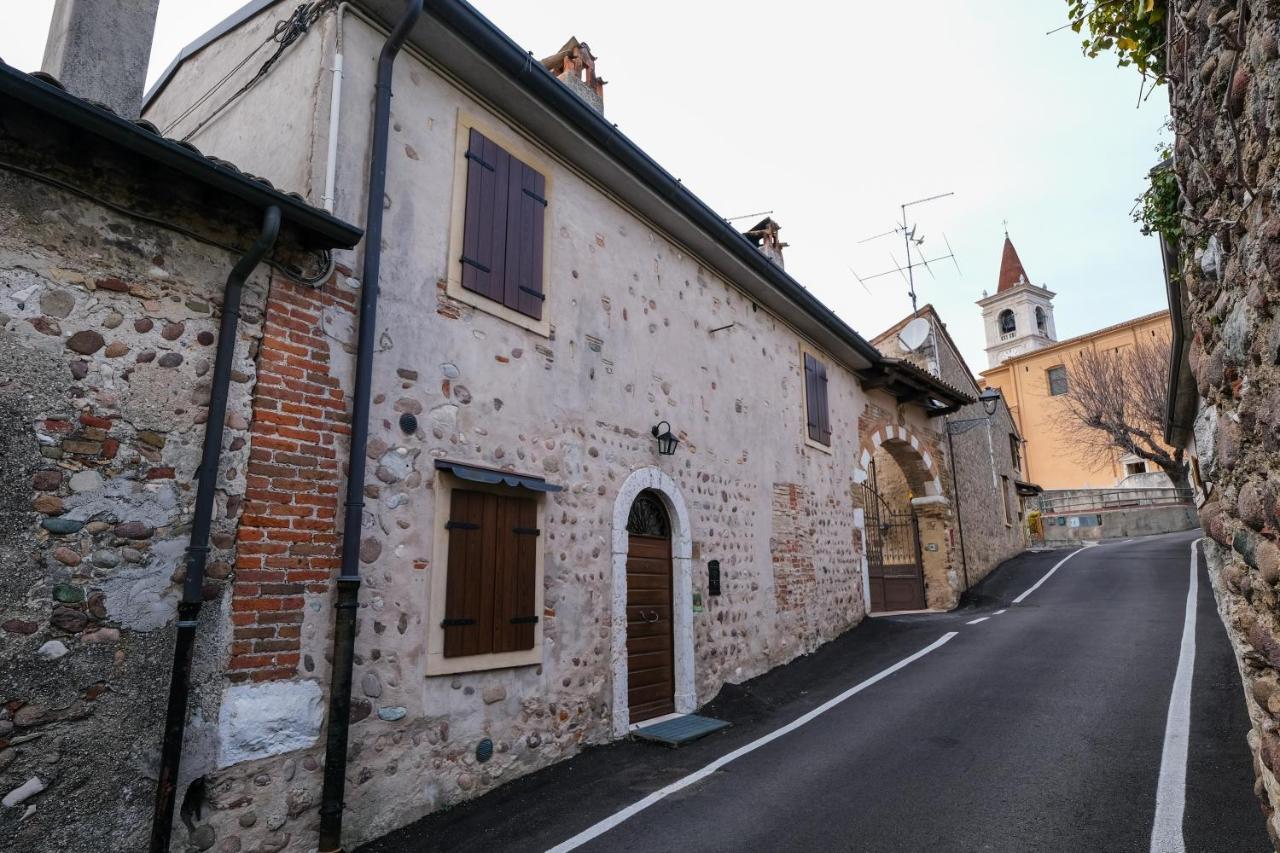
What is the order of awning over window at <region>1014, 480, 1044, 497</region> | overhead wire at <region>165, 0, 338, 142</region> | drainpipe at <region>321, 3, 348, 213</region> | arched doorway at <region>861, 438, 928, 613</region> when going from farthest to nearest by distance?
awning over window at <region>1014, 480, 1044, 497</region> < arched doorway at <region>861, 438, 928, 613</region> < overhead wire at <region>165, 0, 338, 142</region> < drainpipe at <region>321, 3, 348, 213</region>

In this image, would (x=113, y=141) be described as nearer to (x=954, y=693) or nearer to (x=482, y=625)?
(x=482, y=625)

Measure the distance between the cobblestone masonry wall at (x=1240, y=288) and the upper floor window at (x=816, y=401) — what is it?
7643 millimetres

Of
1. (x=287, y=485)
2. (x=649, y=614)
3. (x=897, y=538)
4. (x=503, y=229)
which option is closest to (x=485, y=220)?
(x=503, y=229)

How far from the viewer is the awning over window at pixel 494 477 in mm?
5238

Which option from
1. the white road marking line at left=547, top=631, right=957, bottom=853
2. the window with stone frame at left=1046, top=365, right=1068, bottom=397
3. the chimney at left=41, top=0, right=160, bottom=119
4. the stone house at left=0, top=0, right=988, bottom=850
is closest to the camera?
the stone house at left=0, top=0, right=988, bottom=850

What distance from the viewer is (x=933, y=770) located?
5.27 m

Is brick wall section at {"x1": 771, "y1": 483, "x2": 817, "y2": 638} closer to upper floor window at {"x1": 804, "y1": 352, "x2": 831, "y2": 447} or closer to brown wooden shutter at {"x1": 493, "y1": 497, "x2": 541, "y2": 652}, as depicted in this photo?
upper floor window at {"x1": 804, "y1": 352, "x2": 831, "y2": 447}

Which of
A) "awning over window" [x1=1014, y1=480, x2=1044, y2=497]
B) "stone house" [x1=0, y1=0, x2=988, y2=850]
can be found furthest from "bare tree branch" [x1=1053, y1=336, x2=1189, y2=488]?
"stone house" [x1=0, y1=0, x2=988, y2=850]

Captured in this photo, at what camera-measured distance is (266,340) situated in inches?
173

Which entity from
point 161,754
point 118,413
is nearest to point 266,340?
point 118,413

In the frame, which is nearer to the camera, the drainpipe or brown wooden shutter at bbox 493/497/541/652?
the drainpipe

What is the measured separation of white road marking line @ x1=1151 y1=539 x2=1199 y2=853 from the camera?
Answer: 402 centimetres

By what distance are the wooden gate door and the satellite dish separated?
12.9 ft

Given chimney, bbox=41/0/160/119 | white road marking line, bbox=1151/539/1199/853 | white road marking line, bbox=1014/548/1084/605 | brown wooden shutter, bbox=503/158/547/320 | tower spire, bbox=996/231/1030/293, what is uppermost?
tower spire, bbox=996/231/1030/293
